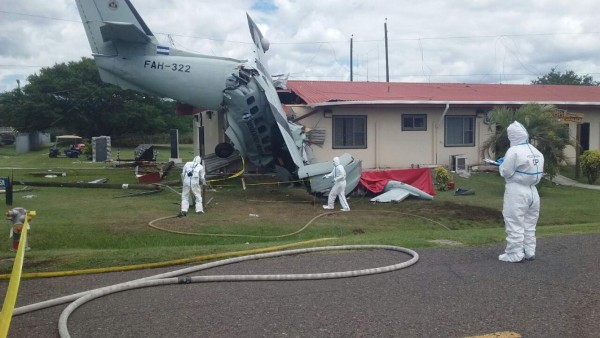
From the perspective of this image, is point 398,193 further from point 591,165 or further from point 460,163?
point 591,165

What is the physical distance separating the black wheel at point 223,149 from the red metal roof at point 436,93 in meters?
3.91

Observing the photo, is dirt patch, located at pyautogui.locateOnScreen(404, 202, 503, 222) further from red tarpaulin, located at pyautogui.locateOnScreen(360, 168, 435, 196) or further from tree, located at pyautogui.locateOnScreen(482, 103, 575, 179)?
tree, located at pyautogui.locateOnScreen(482, 103, 575, 179)

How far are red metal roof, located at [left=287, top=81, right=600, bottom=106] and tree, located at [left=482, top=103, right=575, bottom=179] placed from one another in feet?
17.2

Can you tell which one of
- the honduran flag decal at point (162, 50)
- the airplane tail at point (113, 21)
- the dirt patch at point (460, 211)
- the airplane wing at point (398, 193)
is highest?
the airplane tail at point (113, 21)

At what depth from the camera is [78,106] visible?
57.8 metres

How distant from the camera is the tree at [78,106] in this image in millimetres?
56812

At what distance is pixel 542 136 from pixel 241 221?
35.3ft

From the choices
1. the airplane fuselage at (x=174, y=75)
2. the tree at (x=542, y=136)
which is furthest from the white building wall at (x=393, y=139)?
the tree at (x=542, y=136)

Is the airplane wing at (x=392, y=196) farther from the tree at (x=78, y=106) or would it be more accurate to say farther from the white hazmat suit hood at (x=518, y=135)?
the tree at (x=78, y=106)

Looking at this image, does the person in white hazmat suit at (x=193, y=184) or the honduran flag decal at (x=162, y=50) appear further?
the honduran flag decal at (x=162, y=50)

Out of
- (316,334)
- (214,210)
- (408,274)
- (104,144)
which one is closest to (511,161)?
(408,274)

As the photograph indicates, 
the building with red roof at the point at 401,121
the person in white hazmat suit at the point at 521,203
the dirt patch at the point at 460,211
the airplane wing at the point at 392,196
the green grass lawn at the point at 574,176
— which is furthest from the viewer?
the building with red roof at the point at 401,121

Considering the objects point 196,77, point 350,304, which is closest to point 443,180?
point 196,77

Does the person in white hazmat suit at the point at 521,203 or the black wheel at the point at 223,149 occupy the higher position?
the black wheel at the point at 223,149
